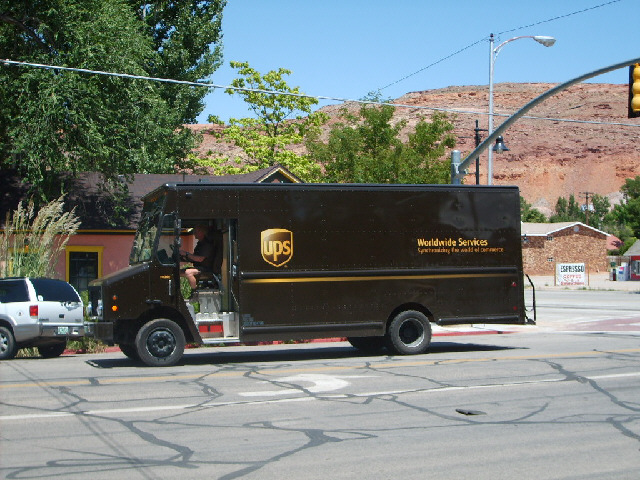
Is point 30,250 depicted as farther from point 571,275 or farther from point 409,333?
point 571,275

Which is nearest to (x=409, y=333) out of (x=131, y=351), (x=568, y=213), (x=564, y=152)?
(x=131, y=351)

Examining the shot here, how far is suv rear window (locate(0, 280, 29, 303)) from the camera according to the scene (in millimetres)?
16219

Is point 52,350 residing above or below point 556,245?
below

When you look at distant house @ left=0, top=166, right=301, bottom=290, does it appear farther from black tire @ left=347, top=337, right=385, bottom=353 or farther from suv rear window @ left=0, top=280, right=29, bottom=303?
black tire @ left=347, top=337, right=385, bottom=353

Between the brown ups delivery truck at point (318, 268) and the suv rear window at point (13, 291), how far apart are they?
230cm

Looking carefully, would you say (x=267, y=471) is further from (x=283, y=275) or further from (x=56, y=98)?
(x=56, y=98)

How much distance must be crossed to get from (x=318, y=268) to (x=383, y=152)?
3042 cm

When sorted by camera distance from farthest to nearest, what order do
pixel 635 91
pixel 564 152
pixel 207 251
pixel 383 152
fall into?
pixel 564 152
pixel 383 152
pixel 635 91
pixel 207 251

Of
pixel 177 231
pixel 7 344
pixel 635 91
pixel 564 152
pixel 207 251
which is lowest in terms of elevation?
pixel 7 344

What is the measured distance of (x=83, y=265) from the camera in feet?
89.6

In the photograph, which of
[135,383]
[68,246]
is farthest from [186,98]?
[135,383]

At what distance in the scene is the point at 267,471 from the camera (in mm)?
7191

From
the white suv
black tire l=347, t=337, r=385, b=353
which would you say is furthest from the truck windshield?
black tire l=347, t=337, r=385, b=353

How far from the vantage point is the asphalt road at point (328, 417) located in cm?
739
